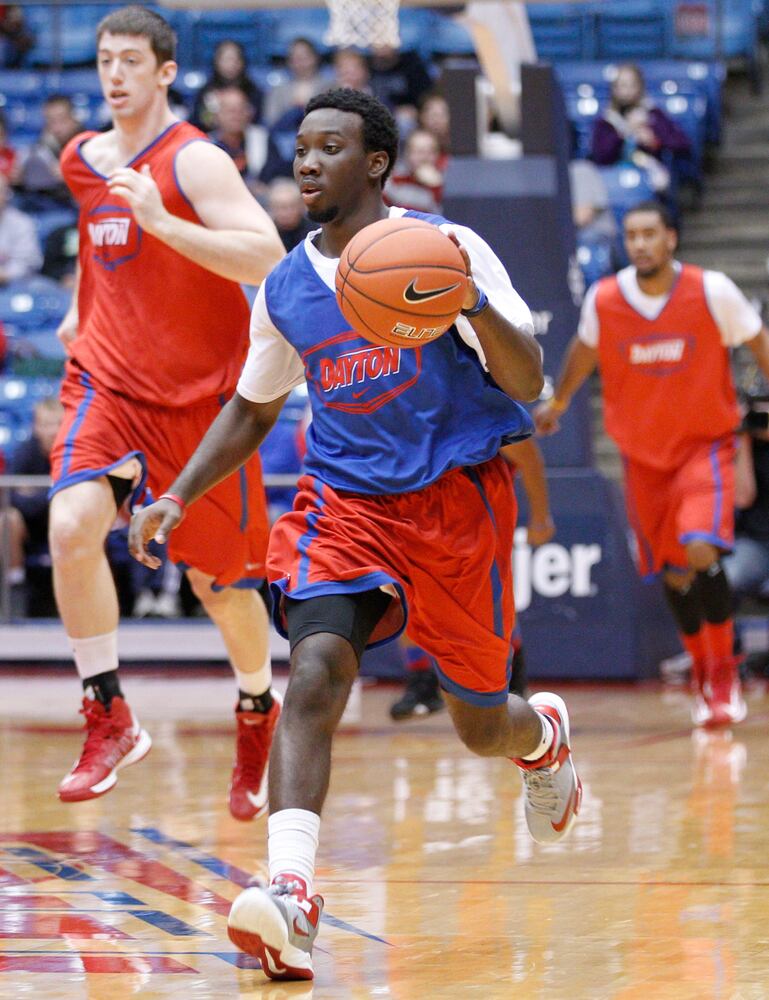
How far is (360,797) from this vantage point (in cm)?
605

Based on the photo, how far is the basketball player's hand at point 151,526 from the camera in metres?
4.10

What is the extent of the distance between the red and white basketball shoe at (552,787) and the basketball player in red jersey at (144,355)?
1133 mm

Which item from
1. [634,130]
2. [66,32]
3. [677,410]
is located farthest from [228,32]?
[677,410]

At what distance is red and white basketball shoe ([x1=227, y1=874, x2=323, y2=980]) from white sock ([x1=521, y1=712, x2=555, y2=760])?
3.59 feet

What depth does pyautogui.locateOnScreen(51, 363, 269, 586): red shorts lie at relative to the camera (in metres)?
5.27

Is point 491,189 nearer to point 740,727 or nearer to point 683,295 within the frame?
point 683,295

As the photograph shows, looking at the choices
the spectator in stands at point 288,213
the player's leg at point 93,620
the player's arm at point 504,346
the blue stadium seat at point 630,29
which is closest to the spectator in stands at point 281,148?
the spectator in stands at point 288,213

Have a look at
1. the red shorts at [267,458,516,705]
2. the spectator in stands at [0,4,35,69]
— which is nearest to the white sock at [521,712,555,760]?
the red shorts at [267,458,516,705]

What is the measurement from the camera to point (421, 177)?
12.2 meters

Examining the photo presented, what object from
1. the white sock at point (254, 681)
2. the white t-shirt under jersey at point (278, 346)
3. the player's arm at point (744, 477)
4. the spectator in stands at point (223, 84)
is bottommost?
the white sock at point (254, 681)

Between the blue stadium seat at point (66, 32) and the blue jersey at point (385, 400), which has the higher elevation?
the blue stadium seat at point (66, 32)

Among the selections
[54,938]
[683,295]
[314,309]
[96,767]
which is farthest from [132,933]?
[683,295]

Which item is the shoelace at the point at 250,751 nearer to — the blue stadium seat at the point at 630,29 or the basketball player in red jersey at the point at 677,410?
the basketball player in red jersey at the point at 677,410

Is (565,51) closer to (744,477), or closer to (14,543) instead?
(744,477)
